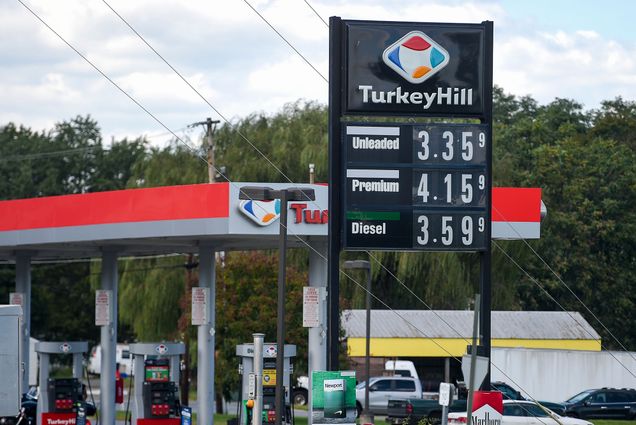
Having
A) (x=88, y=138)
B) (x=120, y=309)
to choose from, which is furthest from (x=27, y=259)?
(x=88, y=138)

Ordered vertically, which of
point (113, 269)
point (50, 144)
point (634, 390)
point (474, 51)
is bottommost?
point (634, 390)

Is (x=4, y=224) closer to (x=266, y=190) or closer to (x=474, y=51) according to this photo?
(x=266, y=190)

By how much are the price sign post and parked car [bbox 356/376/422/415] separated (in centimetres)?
2618

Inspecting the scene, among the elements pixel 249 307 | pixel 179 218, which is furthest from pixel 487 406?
pixel 249 307

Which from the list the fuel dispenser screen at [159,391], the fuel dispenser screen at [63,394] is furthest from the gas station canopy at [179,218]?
the fuel dispenser screen at [63,394]

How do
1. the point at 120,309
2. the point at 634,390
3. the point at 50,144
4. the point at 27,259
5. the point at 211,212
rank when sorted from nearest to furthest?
the point at 211,212 < the point at 27,259 < the point at 634,390 < the point at 120,309 < the point at 50,144

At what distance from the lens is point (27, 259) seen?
130 ft

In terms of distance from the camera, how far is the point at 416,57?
2031cm

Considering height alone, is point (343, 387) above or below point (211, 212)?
below

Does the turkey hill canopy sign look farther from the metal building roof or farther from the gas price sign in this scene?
the metal building roof

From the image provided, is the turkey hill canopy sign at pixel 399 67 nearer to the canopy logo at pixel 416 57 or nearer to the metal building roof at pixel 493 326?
the canopy logo at pixel 416 57

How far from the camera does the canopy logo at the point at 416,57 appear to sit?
2022 centimetres

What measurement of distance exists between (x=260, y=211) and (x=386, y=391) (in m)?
18.9

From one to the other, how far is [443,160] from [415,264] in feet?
100
